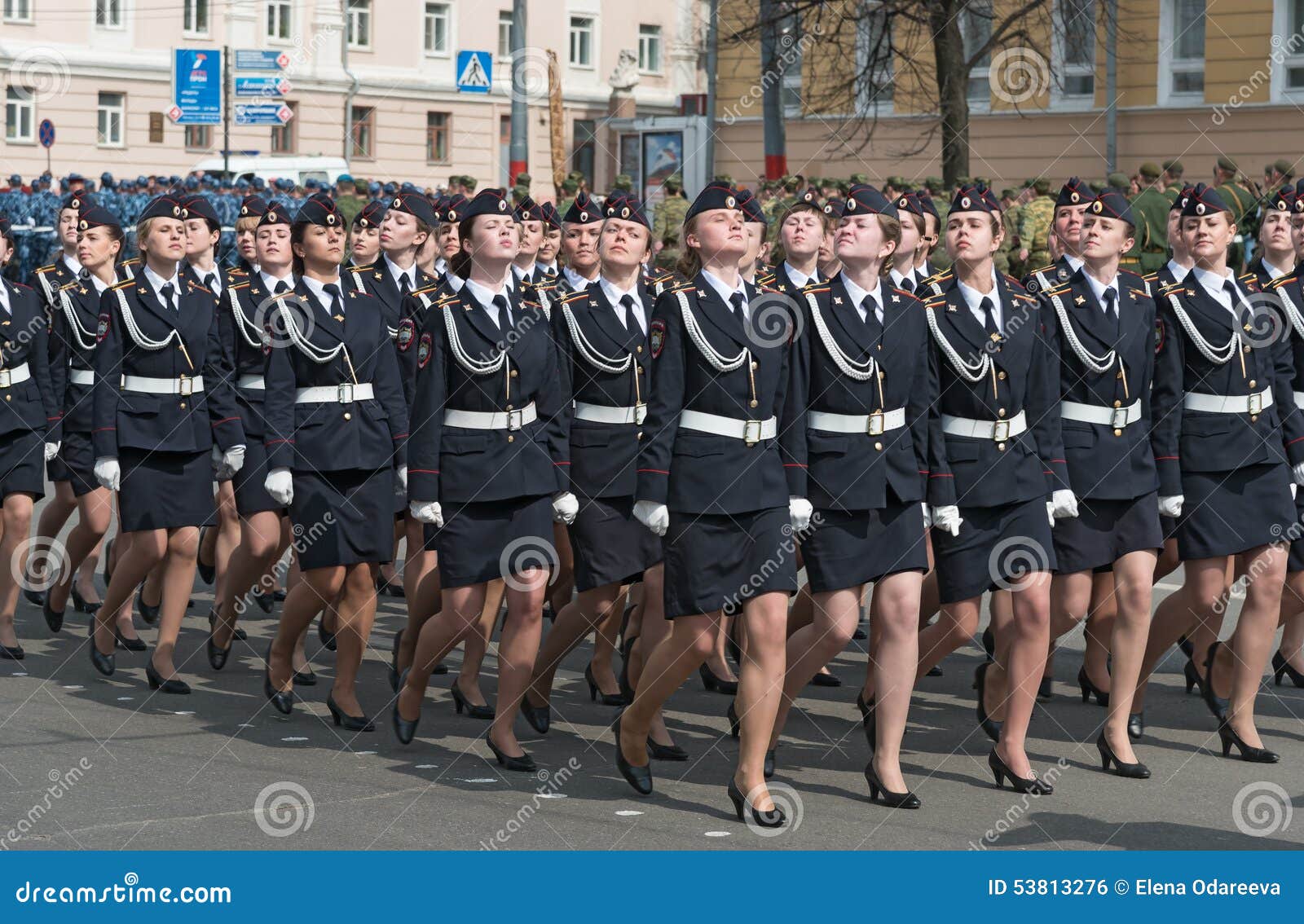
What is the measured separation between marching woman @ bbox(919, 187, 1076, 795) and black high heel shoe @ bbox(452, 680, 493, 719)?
2.03 meters

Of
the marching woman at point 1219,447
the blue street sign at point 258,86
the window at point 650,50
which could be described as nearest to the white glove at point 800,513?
the marching woman at point 1219,447

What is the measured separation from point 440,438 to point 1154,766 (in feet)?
9.22

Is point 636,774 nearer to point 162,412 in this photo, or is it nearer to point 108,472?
point 108,472

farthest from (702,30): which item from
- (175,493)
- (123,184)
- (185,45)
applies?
(175,493)

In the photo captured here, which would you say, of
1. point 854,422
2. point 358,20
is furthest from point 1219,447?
point 358,20

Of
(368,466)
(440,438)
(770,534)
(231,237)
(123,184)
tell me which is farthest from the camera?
(123,184)

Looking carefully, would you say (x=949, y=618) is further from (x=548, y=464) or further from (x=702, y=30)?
(x=702, y=30)

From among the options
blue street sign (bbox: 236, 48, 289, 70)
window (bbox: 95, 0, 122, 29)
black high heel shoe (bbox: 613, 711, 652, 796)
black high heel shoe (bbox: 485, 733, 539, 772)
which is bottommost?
black high heel shoe (bbox: 485, 733, 539, 772)

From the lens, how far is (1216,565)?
313 inches

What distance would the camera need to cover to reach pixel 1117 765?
24.5 ft

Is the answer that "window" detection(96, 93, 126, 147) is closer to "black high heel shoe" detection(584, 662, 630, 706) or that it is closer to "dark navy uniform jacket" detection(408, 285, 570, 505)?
"black high heel shoe" detection(584, 662, 630, 706)

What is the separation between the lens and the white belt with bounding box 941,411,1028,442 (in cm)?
737

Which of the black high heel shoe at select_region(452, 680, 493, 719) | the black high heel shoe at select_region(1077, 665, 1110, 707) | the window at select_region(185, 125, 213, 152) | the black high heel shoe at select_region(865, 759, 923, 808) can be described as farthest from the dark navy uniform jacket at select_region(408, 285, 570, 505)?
the window at select_region(185, 125, 213, 152)

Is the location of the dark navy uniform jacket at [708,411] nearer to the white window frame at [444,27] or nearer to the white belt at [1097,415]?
the white belt at [1097,415]
